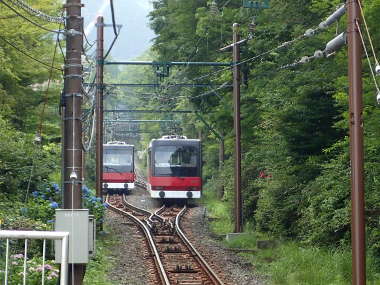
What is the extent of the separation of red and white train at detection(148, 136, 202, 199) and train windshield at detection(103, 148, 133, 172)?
29.5 ft

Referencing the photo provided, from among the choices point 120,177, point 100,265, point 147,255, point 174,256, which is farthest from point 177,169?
point 100,265

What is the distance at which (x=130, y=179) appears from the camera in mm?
41844

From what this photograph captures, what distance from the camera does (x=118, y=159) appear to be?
137 feet

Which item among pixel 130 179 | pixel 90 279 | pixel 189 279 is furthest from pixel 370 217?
pixel 130 179

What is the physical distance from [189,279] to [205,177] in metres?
31.6

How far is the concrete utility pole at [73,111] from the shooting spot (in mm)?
10789

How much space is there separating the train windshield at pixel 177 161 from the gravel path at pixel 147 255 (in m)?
4.72

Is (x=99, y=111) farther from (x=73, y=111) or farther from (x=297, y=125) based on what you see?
(x=73, y=111)

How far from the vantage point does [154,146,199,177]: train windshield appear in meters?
32.6

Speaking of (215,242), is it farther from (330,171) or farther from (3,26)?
(3,26)

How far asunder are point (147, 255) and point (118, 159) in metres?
23.9

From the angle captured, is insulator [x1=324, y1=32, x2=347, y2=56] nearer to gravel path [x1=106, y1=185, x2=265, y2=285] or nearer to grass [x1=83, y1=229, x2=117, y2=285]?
gravel path [x1=106, y1=185, x2=265, y2=285]

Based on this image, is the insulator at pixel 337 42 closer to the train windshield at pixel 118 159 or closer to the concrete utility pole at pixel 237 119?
the concrete utility pole at pixel 237 119

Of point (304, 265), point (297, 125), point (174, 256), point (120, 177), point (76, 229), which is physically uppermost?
point (297, 125)
